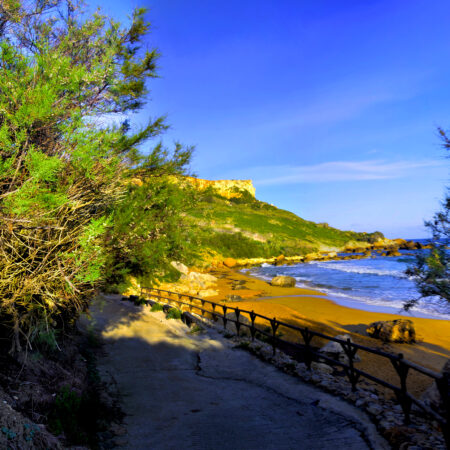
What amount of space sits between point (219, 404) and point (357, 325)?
45.5 feet

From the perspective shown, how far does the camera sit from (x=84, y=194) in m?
6.48

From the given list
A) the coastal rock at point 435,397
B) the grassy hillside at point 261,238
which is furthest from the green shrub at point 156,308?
the grassy hillside at point 261,238

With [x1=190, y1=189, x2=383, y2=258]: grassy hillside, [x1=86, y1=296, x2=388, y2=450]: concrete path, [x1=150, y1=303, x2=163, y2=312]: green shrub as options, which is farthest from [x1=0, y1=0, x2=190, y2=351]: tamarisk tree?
[x1=190, y1=189, x2=383, y2=258]: grassy hillside

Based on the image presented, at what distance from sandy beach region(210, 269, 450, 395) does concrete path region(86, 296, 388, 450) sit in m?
5.06

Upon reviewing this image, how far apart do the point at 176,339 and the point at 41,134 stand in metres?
8.85

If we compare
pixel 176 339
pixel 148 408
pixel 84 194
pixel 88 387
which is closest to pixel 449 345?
pixel 176 339

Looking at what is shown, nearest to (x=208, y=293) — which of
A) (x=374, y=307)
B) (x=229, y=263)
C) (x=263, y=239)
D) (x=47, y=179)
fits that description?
(x=374, y=307)

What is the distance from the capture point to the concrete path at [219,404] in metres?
5.04

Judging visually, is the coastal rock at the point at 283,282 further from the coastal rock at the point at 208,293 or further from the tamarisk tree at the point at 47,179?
the tamarisk tree at the point at 47,179

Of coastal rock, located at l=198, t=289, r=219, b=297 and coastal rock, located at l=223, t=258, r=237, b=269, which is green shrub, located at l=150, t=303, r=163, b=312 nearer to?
coastal rock, located at l=198, t=289, r=219, b=297

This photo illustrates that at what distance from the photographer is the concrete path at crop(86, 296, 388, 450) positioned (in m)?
5.04

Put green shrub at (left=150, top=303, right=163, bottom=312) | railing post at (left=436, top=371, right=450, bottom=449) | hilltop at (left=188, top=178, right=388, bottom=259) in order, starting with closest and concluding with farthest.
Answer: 1. railing post at (left=436, top=371, right=450, bottom=449)
2. green shrub at (left=150, top=303, right=163, bottom=312)
3. hilltop at (left=188, top=178, right=388, bottom=259)

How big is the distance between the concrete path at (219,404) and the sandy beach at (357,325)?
5056 mm

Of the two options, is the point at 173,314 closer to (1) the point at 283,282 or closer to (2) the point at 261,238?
(1) the point at 283,282
